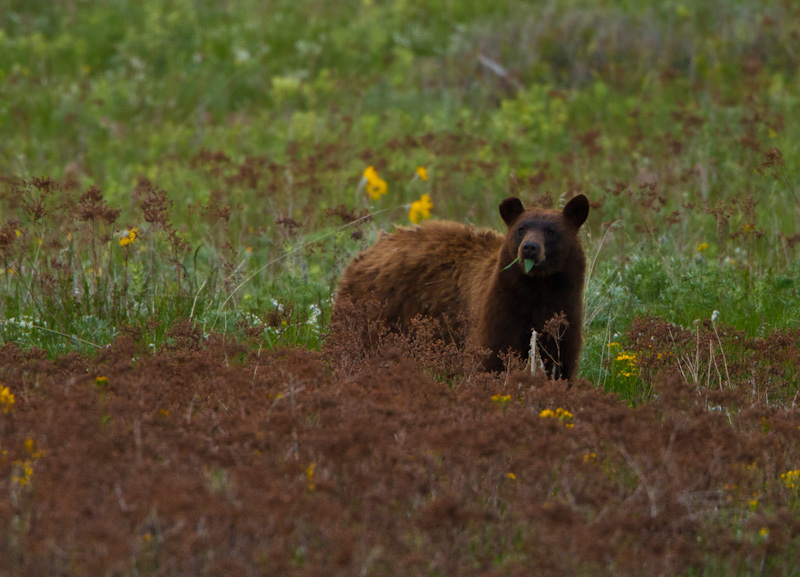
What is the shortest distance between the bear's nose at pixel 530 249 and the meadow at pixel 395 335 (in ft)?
2.25

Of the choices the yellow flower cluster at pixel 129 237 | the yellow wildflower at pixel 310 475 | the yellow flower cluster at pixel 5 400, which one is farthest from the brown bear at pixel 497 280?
the yellow flower cluster at pixel 5 400

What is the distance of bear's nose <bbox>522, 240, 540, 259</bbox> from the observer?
5.45 m

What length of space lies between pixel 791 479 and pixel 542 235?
6.68 ft

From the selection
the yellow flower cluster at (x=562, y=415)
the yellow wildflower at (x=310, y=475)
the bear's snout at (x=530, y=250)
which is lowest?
the yellow flower cluster at (x=562, y=415)

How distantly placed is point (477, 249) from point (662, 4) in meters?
10.1

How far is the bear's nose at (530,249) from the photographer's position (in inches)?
215

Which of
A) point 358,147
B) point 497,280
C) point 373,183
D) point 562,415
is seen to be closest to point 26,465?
point 562,415

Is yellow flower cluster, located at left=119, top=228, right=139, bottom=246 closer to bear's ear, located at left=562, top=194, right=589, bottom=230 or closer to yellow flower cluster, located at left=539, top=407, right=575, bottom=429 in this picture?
bear's ear, located at left=562, top=194, right=589, bottom=230

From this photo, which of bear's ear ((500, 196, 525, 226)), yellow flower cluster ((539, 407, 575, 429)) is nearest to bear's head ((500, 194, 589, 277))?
bear's ear ((500, 196, 525, 226))

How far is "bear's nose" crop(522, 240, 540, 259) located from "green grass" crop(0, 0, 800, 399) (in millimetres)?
956

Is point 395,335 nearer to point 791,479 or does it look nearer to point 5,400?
point 5,400

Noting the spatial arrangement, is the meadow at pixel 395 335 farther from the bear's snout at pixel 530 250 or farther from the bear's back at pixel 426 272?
the bear's snout at pixel 530 250

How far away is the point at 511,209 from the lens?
6.02 m

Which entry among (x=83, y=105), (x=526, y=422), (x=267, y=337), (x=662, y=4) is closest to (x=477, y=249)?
(x=267, y=337)
